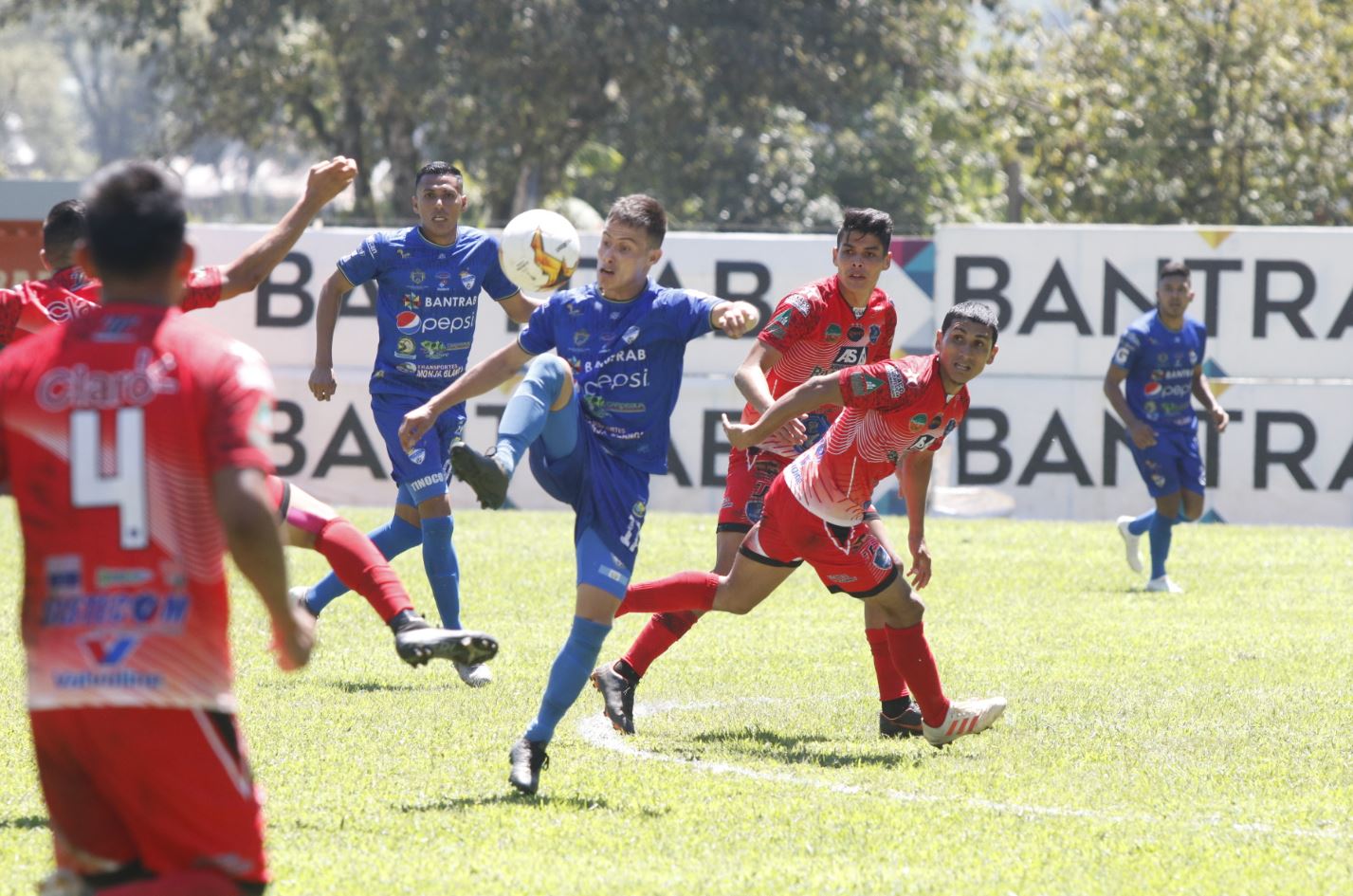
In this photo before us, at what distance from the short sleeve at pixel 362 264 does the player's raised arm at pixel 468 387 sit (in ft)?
9.32

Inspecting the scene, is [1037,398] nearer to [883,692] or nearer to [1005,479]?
[1005,479]

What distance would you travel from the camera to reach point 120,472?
11.1ft

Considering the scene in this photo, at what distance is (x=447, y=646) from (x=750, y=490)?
3131mm

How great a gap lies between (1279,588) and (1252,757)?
5.81m

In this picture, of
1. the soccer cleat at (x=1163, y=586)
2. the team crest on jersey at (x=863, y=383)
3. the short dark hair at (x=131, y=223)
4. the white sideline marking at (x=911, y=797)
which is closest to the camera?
the short dark hair at (x=131, y=223)

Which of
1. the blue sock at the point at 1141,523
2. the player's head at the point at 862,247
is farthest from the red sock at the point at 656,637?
the blue sock at the point at 1141,523

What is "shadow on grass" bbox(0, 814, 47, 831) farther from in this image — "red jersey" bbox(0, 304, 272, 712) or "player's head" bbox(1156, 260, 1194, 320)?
"player's head" bbox(1156, 260, 1194, 320)

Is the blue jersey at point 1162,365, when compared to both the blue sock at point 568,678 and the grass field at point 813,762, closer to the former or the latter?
the grass field at point 813,762

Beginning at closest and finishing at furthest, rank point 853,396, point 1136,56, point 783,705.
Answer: point 853,396, point 783,705, point 1136,56

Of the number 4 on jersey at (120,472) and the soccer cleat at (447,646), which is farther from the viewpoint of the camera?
the soccer cleat at (447,646)

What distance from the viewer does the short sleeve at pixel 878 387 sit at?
252 inches

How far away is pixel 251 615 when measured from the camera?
10.2m

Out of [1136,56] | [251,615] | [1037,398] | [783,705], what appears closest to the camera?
[783,705]

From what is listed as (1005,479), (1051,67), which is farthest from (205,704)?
(1051,67)
